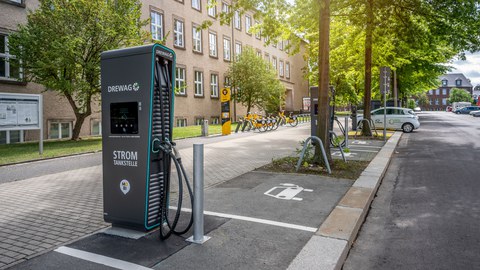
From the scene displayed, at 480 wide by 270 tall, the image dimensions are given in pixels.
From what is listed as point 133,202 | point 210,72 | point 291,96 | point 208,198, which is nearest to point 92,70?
point 208,198

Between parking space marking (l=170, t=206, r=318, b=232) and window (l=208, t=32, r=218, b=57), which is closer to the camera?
parking space marking (l=170, t=206, r=318, b=232)

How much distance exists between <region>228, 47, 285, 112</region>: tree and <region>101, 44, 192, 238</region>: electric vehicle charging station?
28.6 meters

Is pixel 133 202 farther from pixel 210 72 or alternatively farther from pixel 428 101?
pixel 428 101

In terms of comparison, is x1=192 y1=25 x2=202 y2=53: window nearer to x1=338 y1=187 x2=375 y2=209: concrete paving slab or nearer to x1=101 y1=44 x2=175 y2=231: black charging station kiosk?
x1=338 y1=187 x2=375 y2=209: concrete paving slab

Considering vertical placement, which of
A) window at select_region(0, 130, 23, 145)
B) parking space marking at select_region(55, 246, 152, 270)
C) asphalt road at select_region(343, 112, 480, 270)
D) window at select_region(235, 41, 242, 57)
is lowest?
asphalt road at select_region(343, 112, 480, 270)

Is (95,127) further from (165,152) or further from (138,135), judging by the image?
(165,152)

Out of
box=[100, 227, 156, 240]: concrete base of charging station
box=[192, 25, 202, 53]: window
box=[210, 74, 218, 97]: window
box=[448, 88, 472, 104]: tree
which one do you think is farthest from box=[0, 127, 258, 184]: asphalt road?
box=[448, 88, 472, 104]: tree

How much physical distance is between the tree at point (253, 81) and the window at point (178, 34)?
630cm

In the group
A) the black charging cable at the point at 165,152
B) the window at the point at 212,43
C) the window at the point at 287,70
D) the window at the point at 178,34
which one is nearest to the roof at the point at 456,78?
the window at the point at 287,70

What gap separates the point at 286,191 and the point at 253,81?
26.8 metres

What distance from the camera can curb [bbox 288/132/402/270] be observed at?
11.2 feet

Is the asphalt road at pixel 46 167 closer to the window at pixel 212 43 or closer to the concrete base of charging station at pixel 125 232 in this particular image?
the concrete base of charging station at pixel 125 232

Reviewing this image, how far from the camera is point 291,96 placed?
180 ft

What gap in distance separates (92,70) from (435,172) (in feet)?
43.4
